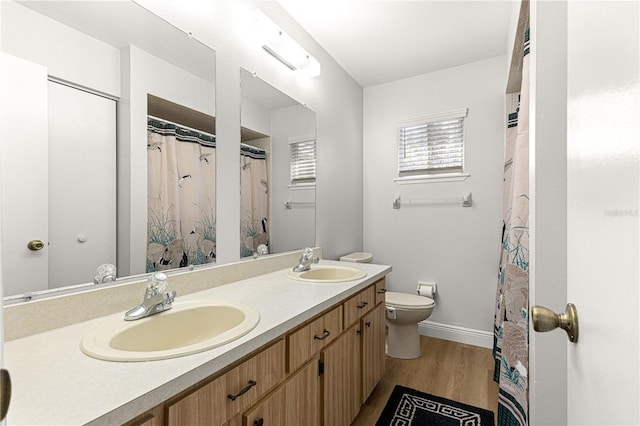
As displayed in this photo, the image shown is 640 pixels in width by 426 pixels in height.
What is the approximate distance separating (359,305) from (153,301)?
38.7 inches

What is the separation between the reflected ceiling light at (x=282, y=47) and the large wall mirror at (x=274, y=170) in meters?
0.22

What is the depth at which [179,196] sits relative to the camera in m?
1.36

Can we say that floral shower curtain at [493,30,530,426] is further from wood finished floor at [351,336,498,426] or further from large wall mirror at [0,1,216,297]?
large wall mirror at [0,1,216,297]

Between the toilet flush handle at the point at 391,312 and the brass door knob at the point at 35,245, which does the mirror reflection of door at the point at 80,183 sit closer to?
the brass door knob at the point at 35,245

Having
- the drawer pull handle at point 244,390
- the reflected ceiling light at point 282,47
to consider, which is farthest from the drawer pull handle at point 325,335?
the reflected ceiling light at point 282,47

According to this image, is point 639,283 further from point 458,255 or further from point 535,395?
point 458,255

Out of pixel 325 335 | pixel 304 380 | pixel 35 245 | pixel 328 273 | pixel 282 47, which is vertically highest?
pixel 282 47

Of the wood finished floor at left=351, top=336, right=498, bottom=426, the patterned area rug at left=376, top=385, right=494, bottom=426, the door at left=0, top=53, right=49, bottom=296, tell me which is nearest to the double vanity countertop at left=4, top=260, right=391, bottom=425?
the door at left=0, top=53, right=49, bottom=296

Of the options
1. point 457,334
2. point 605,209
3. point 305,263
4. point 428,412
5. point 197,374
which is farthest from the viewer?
point 457,334

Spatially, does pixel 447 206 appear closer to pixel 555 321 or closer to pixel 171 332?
pixel 555 321

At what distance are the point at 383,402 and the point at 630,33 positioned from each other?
2.03 m

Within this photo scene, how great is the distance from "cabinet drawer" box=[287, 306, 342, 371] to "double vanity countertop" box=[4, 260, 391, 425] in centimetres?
8

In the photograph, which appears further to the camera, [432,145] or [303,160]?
[432,145]

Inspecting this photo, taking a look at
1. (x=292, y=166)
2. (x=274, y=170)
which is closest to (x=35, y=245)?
(x=274, y=170)
